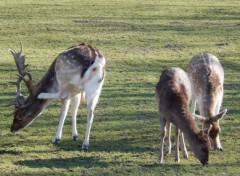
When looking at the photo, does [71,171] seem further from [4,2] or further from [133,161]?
[4,2]

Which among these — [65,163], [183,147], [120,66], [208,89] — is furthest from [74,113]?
[120,66]

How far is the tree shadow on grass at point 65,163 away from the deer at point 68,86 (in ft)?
2.13

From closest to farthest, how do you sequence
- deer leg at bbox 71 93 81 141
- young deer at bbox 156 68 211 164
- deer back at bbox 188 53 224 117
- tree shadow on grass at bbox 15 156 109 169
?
young deer at bbox 156 68 211 164 → tree shadow on grass at bbox 15 156 109 169 → deer back at bbox 188 53 224 117 → deer leg at bbox 71 93 81 141

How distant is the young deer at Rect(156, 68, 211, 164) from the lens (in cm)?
933

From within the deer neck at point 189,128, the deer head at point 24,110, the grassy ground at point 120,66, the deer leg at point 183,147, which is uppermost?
the deer neck at point 189,128

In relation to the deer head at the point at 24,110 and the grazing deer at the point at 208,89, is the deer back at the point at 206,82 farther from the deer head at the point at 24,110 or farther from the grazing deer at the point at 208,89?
the deer head at the point at 24,110

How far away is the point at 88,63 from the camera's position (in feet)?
34.2

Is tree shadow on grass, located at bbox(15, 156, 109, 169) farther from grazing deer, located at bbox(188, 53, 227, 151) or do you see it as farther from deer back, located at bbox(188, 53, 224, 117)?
deer back, located at bbox(188, 53, 224, 117)

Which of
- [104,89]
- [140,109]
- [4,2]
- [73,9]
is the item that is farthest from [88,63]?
[4,2]

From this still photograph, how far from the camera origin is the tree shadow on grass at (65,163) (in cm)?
944

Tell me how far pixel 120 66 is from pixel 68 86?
18.2 ft

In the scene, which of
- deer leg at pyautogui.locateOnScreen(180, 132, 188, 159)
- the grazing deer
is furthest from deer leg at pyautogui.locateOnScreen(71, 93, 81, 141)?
the grazing deer

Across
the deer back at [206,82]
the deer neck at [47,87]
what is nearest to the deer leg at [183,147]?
the deer back at [206,82]

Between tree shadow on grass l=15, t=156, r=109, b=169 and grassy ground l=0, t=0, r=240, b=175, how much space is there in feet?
0.04
